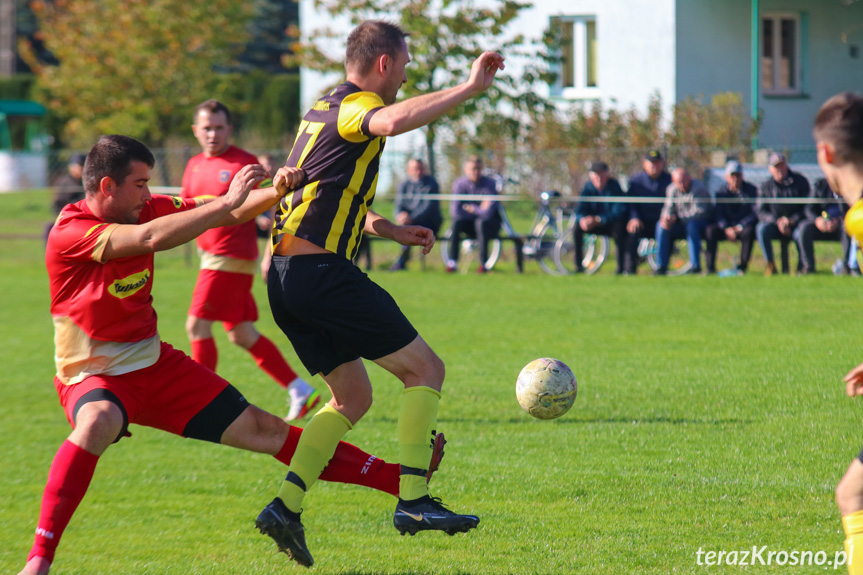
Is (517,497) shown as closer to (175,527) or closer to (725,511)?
(725,511)

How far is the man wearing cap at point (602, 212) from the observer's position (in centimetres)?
1551

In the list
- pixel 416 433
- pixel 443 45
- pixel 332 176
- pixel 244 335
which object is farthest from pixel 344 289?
pixel 443 45

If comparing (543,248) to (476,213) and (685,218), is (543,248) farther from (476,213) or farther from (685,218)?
(685,218)

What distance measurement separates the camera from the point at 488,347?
10.3 metres

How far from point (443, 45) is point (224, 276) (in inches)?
548

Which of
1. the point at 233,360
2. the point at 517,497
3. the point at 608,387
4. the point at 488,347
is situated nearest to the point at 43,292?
the point at 233,360

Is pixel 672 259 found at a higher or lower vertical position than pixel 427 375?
lower

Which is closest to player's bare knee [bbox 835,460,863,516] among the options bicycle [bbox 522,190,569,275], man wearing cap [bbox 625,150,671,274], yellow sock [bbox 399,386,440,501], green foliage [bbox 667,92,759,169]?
yellow sock [bbox 399,386,440,501]

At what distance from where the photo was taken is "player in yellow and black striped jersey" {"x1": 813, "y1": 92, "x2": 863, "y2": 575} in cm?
346

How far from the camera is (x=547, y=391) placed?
17.8 feet

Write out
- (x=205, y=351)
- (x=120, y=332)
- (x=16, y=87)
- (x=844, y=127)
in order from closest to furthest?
(x=844, y=127) → (x=120, y=332) → (x=205, y=351) → (x=16, y=87)

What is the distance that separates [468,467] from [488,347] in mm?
4247

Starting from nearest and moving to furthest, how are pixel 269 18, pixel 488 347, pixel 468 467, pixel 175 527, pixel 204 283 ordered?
pixel 175 527, pixel 468 467, pixel 204 283, pixel 488 347, pixel 269 18

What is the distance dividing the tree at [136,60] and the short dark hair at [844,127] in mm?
30293
